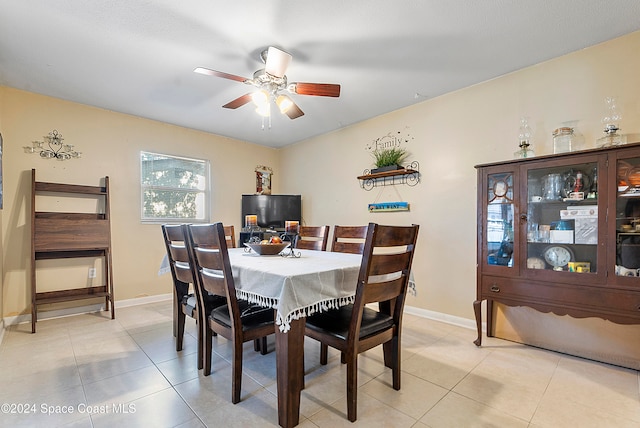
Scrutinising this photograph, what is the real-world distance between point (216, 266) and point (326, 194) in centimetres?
285

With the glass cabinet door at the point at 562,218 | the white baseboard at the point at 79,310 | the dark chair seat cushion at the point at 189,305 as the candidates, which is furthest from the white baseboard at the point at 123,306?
the dark chair seat cushion at the point at 189,305

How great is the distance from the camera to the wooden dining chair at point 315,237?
2678mm

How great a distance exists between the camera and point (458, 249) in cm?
292

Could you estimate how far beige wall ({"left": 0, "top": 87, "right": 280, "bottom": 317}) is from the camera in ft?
9.59

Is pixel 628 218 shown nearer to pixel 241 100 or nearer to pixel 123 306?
pixel 241 100

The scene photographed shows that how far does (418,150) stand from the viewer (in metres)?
3.26

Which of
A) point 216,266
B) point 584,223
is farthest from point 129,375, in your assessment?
point 584,223

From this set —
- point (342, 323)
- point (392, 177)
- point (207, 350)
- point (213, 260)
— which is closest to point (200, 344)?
point (207, 350)

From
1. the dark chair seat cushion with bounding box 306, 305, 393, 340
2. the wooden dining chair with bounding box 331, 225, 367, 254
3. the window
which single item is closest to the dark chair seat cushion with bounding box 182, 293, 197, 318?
the dark chair seat cushion with bounding box 306, 305, 393, 340

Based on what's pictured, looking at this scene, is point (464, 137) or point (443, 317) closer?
point (464, 137)

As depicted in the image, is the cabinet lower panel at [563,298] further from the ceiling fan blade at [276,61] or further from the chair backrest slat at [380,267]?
the ceiling fan blade at [276,61]

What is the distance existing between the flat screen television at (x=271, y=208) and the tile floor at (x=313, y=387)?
7.27 feet

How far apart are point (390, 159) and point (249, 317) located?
243 centimetres

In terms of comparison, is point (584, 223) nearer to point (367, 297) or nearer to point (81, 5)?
point (367, 297)
